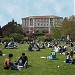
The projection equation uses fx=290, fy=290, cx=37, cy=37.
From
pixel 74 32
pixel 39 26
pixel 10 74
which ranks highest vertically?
pixel 39 26

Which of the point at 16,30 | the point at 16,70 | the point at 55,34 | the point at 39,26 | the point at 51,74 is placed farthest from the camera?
the point at 39,26

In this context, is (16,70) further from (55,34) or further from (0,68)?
(55,34)

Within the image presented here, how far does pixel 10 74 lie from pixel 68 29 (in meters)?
65.0

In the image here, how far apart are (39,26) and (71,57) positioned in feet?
558

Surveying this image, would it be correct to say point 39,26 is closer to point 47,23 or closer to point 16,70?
Result: point 47,23

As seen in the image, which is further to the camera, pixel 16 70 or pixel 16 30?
pixel 16 30

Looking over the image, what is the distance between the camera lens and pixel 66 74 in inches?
609

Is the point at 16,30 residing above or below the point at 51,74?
above

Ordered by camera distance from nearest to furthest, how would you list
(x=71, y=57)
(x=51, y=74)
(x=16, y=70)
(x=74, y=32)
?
(x=51, y=74), (x=16, y=70), (x=71, y=57), (x=74, y=32)

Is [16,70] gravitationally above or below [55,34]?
below

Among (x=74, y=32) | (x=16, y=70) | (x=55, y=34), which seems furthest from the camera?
(x=55, y=34)

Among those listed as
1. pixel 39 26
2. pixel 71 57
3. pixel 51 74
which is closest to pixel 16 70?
pixel 51 74

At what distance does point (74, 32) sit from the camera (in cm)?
7806

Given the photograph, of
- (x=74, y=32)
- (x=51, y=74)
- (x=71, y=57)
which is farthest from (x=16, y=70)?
(x=74, y=32)
